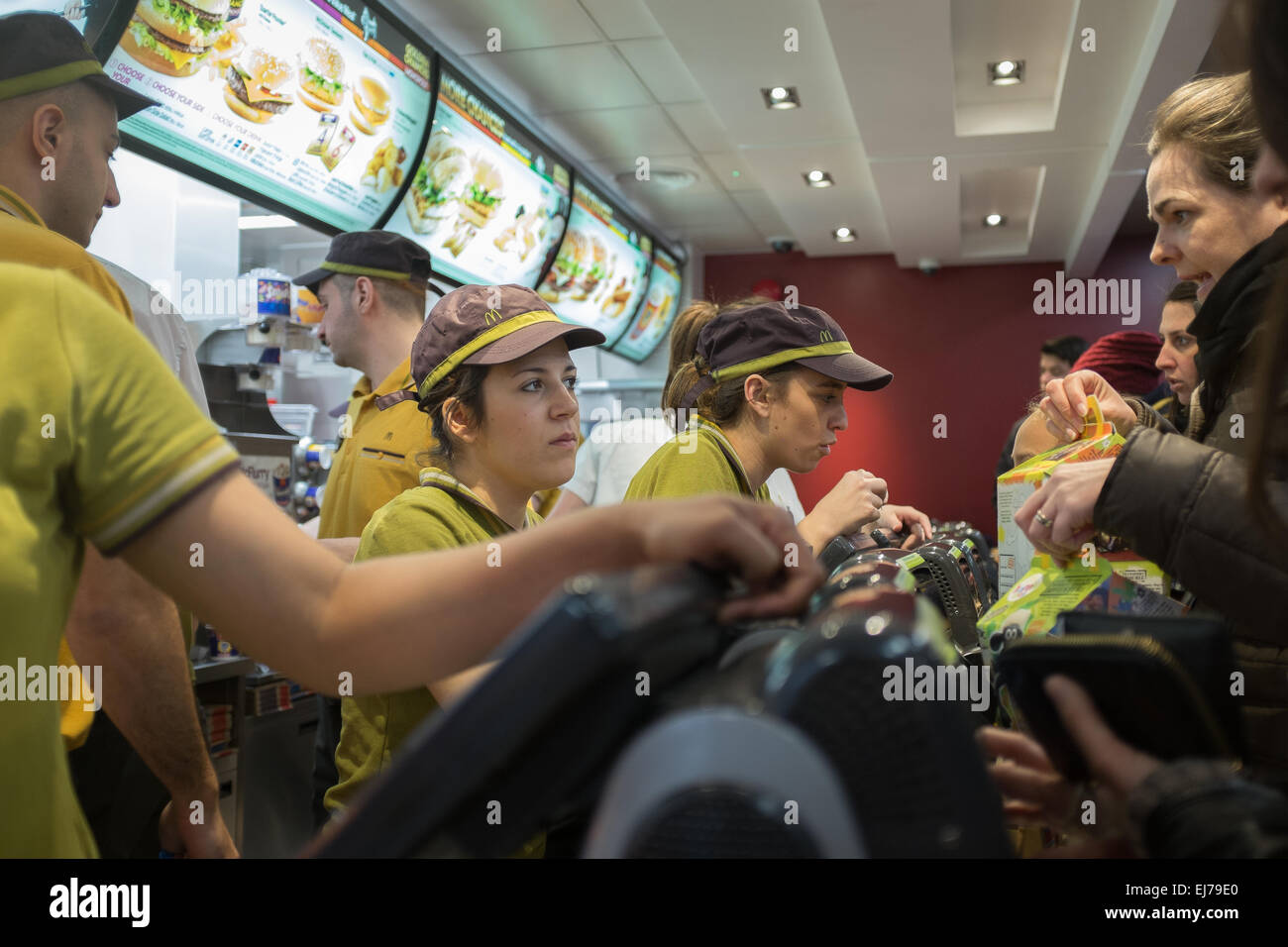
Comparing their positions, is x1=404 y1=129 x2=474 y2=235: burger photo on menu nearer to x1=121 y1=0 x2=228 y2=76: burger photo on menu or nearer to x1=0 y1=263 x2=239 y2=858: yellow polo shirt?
x1=121 y1=0 x2=228 y2=76: burger photo on menu

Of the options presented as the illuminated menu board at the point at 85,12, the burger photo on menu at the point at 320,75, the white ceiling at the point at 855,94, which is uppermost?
the white ceiling at the point at 855,94

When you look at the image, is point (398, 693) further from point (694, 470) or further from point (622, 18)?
point (622, 18)

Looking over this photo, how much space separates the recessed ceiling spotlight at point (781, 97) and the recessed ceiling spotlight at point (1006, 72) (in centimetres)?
91

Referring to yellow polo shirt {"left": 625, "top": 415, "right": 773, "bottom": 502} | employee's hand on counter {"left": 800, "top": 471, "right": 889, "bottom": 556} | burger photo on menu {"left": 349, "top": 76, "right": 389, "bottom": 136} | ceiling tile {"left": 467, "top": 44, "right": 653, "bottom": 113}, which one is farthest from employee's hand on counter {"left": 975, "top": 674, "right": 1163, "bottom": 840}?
ceiling tile {"left": 467, "top": 44, "right": 653, "bottom": 113}

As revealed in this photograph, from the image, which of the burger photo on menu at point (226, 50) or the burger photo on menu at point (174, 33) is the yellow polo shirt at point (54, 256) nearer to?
the burger photo on menu at point (174, 33)

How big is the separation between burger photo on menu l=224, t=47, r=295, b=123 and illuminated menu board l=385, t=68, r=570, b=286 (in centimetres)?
83

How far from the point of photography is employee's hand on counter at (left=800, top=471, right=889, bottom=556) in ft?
7.18

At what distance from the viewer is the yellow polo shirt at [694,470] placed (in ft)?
6.84

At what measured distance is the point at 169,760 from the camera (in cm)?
144

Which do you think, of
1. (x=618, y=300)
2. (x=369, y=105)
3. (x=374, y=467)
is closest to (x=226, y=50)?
(x=369, y=105)

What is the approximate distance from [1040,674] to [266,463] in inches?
124

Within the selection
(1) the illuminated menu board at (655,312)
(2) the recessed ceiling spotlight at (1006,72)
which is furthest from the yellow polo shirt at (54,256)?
(1) the illuminated menu board at (655,312)

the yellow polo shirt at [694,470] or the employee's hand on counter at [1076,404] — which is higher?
the employee's hand on counter at [1076,404]
